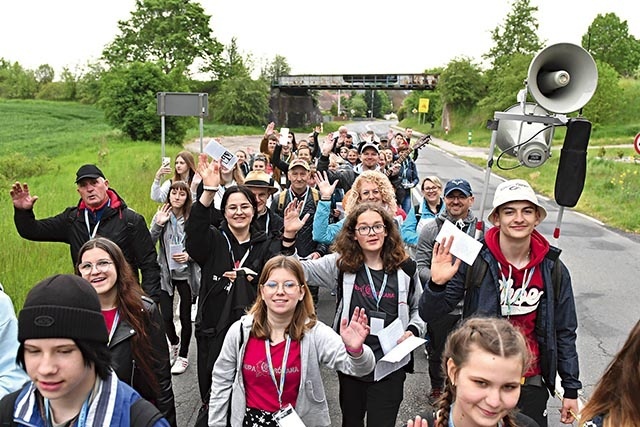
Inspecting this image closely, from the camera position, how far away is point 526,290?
9.60 feet

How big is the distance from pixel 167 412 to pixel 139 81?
2436 cm

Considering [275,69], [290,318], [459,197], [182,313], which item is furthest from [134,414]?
[275,69]

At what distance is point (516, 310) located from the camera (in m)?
2.94

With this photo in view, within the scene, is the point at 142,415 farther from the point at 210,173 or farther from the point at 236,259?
the point at 210,173

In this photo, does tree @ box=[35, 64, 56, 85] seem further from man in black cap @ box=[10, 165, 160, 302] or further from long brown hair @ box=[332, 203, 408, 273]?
long brown hair @ box=[332, 203, 408, 273]

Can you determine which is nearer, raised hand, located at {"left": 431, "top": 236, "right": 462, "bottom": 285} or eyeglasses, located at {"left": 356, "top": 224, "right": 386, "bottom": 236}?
raised hand, located at {"left": 431, "top": 236, "right": 462, "bottom": 285}

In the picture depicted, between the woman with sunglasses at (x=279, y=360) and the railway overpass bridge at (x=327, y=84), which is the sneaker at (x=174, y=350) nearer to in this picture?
the woman with sunglasses at (x=279, y=360)

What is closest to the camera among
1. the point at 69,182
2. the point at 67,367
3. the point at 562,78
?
the point at 67,367

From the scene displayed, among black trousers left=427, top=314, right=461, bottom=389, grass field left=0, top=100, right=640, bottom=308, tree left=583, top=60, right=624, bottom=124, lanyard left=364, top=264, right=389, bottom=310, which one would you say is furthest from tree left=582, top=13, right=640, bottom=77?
lanyard left=364, top=264, right=389, bottom=310

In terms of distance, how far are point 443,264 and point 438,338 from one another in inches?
65.4

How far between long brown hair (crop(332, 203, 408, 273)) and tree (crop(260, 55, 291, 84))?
5839 cm

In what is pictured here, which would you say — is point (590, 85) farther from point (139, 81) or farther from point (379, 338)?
point (139, 81)

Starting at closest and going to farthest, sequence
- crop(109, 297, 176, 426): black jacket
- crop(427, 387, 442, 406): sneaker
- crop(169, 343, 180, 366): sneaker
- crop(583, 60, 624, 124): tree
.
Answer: crop(109, 297, 176, 426): black jacket
crop(427, 387, 442, 406): sneaker
crop(169, 343, 180, 366): sneaker
crop(583, 60, 624, 124): tree

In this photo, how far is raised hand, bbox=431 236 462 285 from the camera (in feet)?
9.48
